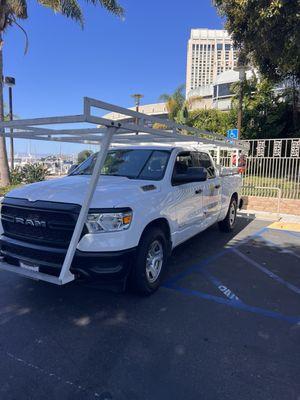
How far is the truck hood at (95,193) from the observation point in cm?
353

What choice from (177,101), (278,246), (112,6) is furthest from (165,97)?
(278,246)

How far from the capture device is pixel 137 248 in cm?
371

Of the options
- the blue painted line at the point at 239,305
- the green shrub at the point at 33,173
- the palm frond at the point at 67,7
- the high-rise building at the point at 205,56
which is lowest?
the blue painted line at the point at 239,305

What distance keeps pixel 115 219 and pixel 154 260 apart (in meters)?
0.98

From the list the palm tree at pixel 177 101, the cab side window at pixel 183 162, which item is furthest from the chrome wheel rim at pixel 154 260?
the palm tree at pixel 177 101

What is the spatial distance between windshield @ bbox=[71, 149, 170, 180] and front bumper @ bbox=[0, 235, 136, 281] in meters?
1.42

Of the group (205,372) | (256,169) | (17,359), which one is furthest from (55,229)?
(256,169)

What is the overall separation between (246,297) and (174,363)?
1719 millimetres

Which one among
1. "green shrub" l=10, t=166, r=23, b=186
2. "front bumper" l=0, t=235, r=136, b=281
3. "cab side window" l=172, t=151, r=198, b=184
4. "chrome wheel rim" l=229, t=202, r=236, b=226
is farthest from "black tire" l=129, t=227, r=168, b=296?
"green shrub" l=10, t=166, r=23, b=186

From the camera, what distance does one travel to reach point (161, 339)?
3.21 meters

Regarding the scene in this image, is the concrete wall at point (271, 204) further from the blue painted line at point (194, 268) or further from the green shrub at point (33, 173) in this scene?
the green shrub at point (33, 173)

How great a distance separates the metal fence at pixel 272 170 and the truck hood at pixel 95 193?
7453mm

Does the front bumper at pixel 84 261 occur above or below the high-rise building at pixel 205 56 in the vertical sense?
below

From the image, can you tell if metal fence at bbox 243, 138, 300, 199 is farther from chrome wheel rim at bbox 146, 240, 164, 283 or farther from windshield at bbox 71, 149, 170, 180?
chrome wheel rim at bbox 146, 240, 164, 283
